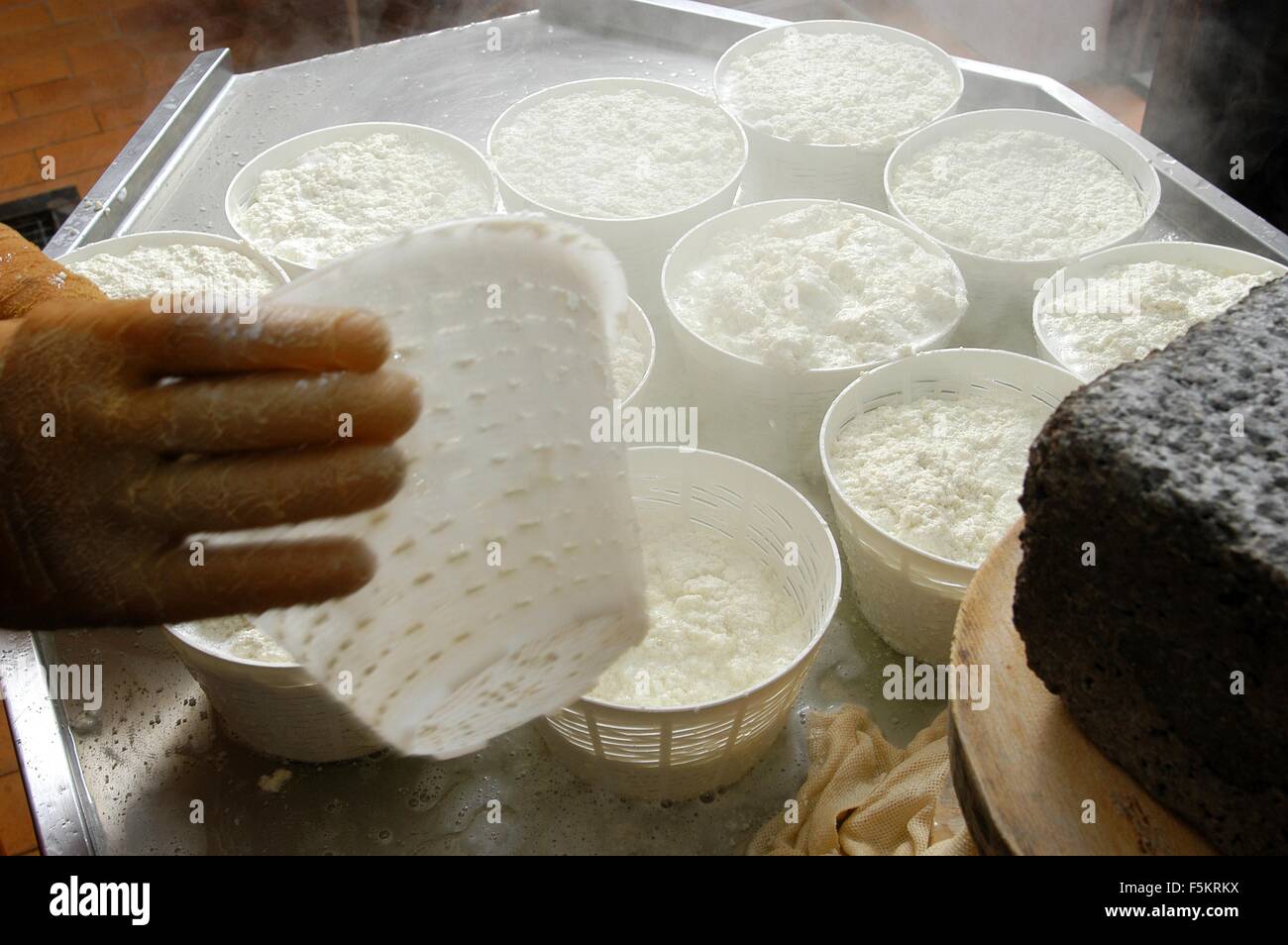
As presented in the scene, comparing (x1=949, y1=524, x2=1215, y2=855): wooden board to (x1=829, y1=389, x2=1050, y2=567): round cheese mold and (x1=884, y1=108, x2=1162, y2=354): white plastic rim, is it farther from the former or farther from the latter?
(x1=884, y1=108, x2=1162, y2=354): white plastic rim

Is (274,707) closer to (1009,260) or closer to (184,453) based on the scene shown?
(184,453)

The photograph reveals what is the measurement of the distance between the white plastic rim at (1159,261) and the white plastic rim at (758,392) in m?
0.16

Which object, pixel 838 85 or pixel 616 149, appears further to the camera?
pixel 838 85

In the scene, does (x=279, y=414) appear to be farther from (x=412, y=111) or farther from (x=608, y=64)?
(x=608, y=64)

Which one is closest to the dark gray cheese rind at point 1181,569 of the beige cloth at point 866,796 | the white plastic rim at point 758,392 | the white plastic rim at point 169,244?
the beige cloth at point 866,796

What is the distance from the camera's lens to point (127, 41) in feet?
14.4

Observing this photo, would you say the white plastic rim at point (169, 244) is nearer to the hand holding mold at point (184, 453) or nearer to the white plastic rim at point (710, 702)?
the white plastic rim at point (710, 702)

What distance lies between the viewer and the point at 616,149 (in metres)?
2.33

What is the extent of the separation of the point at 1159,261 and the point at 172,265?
6.17ft

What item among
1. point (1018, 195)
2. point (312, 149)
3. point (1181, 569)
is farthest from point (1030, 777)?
point (312, 149)

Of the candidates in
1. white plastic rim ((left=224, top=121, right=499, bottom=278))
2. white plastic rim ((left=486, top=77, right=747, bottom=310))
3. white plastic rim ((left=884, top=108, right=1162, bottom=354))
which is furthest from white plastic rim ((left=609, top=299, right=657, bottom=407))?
white plastic rim ((left=884, top=108, right=1162, bottom=354))

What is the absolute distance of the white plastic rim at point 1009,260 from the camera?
1963 millimetres
